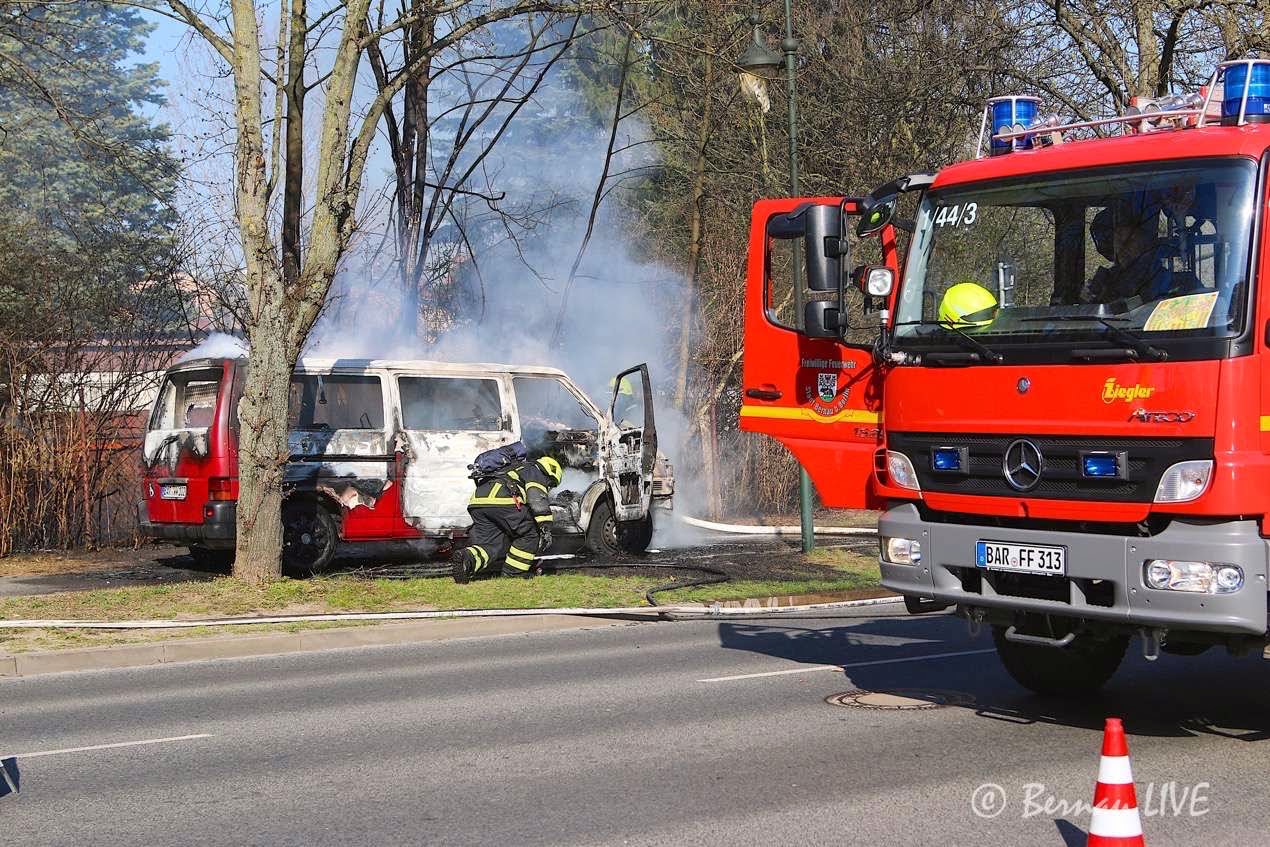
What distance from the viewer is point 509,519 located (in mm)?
13820

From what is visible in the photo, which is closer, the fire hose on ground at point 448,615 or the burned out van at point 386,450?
the fire hose on ground at point 448,615

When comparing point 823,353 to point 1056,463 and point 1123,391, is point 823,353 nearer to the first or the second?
point 1056,463

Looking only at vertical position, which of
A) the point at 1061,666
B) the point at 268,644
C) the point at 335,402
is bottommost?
the point at 268,644

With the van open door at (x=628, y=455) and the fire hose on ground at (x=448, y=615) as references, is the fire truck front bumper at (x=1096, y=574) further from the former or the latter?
the van open door at (x=628, y=455)

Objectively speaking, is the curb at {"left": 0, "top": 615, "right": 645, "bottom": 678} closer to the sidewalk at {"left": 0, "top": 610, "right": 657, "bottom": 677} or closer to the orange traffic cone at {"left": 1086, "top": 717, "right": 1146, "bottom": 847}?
the sidewalk at {"left": 0, "top": 610, "right": 657, "bottom": 677}

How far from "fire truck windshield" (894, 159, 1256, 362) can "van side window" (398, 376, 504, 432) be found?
27.2 ft

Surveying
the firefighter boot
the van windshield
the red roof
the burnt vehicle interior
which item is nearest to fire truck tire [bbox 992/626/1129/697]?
the red roof

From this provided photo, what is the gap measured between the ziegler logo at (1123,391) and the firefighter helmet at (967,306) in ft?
2.60

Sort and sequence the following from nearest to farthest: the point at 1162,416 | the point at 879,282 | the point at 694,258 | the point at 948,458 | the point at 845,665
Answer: the point at 1162,416 → the point at 948,458 → the point at 879,282 → the point at 845,665 → the point at 694,258

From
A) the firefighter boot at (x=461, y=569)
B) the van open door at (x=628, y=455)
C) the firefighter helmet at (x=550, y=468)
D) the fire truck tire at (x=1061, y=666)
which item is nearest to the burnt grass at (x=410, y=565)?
the van open door at (x=628, y=455)

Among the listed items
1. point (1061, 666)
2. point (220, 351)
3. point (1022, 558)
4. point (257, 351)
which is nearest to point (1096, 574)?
point (1022, 558)

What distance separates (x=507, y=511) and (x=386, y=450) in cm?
174

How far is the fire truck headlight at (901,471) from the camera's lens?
7.46 metres

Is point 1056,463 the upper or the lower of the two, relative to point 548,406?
lower
